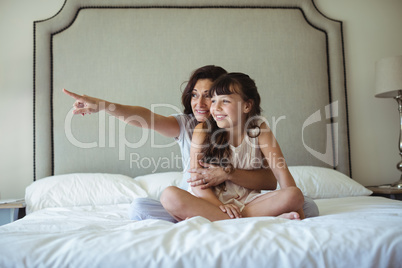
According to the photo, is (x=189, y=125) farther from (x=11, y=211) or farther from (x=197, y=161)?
(x=11, y=211)

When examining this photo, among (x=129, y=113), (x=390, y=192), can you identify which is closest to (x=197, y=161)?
(x=129, y=113)

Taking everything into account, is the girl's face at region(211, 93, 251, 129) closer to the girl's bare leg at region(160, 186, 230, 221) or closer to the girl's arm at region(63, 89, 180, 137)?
the girl's arm at region(63, 89, 180, 137)

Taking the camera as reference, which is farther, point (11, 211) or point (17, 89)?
point (17, 89)

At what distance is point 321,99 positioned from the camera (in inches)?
109

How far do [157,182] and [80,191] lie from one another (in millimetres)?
469

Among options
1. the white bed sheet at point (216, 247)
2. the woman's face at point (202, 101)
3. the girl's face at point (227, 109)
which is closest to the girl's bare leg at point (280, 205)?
the white bed sheet at point (216, 247)

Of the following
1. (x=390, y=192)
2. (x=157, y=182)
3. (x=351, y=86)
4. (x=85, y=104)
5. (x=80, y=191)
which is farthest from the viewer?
(x=351, y=86)

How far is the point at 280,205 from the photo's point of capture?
47.9 inches

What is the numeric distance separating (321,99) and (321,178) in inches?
30.8

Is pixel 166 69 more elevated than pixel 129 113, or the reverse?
pixel 166 69

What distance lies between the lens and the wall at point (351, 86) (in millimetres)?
2609

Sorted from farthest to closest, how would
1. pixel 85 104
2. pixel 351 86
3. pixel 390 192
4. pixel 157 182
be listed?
pixel 351 86 → pixel 390 192 → pixel 157 182 → pixel 85 104

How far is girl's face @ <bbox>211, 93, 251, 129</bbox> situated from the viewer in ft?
4.83

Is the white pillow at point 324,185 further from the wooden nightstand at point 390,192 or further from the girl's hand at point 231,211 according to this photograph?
the girl's hand at point 231,211
